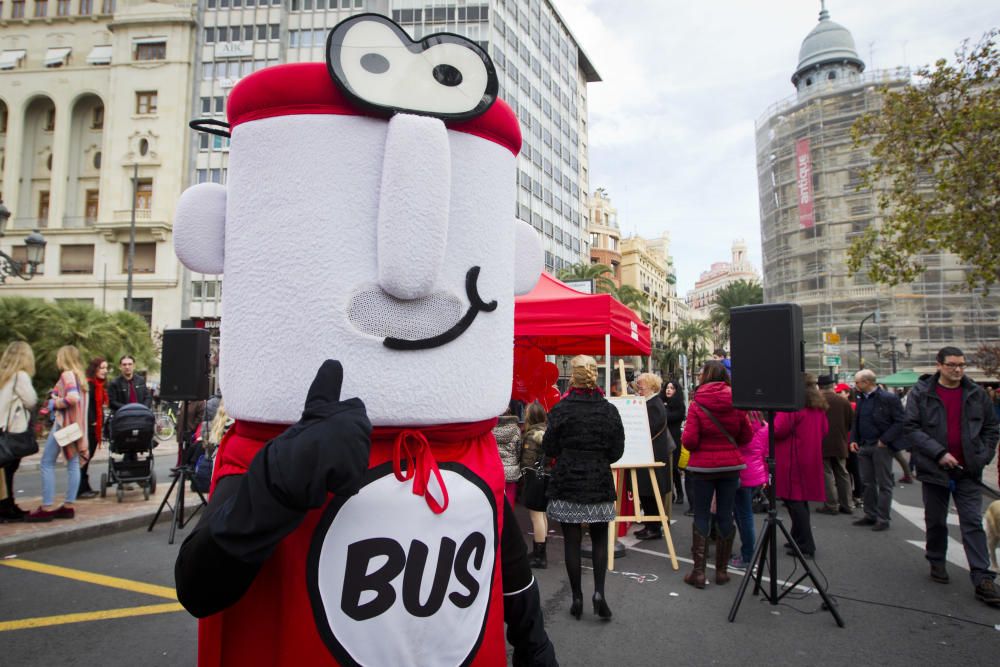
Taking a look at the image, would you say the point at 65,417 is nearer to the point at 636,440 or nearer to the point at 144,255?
the point at 636,440

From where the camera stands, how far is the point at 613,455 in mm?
4621

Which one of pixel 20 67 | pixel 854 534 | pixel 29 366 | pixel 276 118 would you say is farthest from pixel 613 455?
pixel 20 67

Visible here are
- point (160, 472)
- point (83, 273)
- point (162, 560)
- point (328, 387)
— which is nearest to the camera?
point (328, 387)

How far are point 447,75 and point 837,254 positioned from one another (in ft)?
116

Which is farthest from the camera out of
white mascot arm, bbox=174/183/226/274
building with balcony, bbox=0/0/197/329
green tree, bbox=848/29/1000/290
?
building with balcony, bbox=0/0/197/329

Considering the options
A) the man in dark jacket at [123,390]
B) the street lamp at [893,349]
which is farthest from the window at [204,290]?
the street lamp at [893,349]

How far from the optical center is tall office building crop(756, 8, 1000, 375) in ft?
98.4

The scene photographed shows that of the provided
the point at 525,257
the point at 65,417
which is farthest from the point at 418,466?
the point at 65,417

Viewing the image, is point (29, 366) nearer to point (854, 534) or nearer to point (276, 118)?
point (276, 118)

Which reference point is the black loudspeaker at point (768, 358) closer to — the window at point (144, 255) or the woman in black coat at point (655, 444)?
the woman in black coat at point (655, 444)

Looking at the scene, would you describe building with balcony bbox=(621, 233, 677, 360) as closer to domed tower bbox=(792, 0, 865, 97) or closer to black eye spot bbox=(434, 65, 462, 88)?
domed tower bbox=(792, 0, 865, 97)

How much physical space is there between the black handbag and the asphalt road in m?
0.93

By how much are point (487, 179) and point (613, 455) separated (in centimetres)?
334

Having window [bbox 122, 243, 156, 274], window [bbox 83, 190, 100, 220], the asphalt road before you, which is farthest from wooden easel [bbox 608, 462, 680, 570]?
window [bbox 83, 190, 100, 220]
